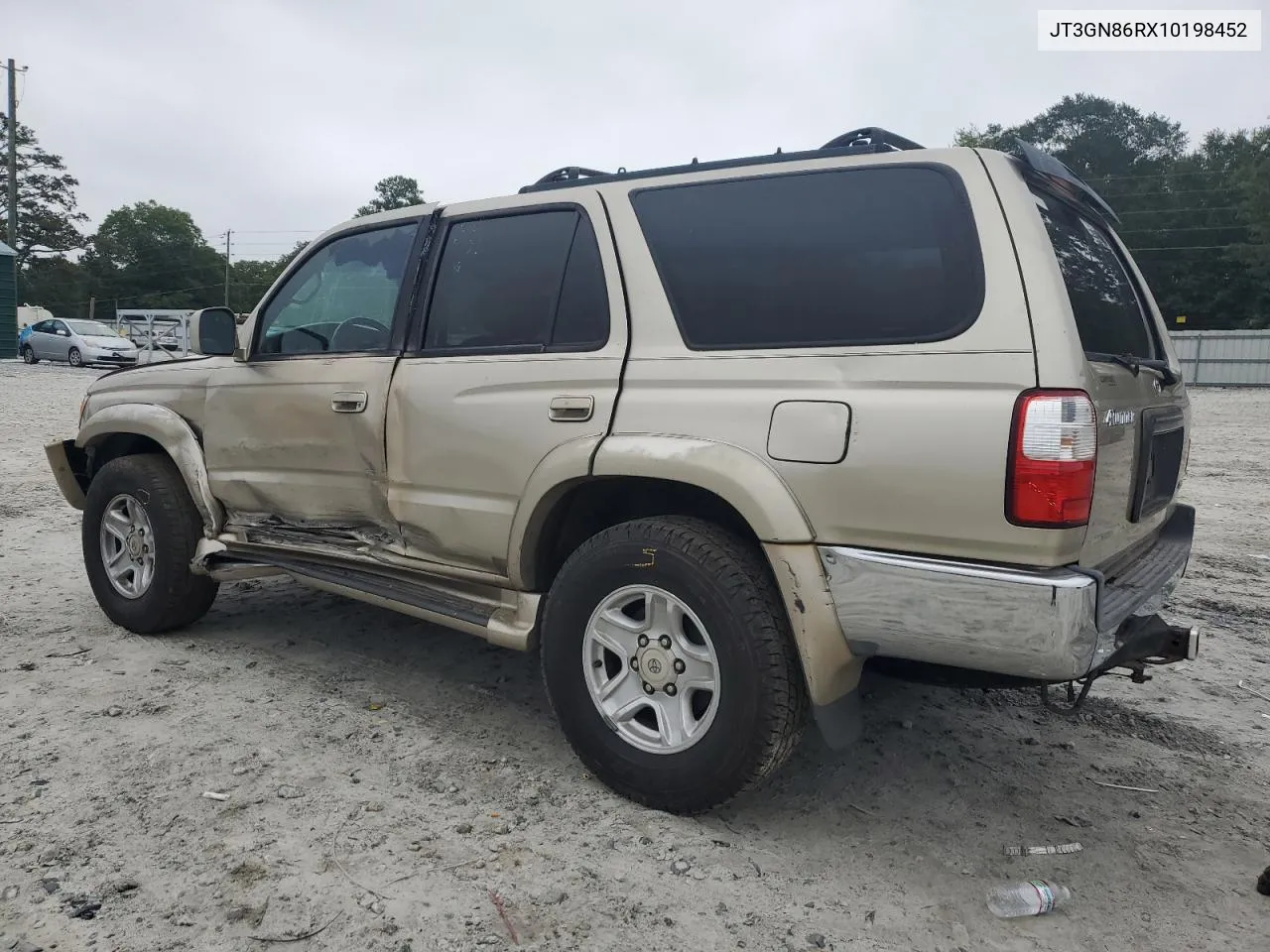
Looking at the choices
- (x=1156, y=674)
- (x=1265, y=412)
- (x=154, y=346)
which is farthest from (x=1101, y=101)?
(x=1156, y=674)

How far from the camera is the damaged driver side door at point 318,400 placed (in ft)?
11.6

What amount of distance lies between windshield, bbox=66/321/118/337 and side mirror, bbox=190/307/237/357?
26.5 m

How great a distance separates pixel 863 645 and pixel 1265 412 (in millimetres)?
19385

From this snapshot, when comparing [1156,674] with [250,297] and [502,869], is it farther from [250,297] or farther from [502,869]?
[250,297]

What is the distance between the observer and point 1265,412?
1788 centimetres

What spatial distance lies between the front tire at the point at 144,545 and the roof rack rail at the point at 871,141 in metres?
3.22

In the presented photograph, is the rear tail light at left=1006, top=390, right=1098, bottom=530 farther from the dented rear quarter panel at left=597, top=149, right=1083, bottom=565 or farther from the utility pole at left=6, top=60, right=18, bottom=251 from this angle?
the utility pole at left=6, top=60, right=18, bottom=251

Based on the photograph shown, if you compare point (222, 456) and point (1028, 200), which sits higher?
point (1028, 200)

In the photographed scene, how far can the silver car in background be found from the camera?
26000mm

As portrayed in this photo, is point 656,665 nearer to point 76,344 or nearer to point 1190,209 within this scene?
point 76,344

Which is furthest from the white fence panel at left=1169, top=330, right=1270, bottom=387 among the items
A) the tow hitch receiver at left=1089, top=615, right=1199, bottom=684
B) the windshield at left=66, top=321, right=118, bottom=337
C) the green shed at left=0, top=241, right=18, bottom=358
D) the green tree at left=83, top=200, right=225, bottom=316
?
the green tree at left=83, top=200, right=225, bottom=316

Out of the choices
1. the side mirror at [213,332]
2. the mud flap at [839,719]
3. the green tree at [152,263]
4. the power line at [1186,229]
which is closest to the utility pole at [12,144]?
the green tree at [152,263]

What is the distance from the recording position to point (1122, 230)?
37812 millimetres

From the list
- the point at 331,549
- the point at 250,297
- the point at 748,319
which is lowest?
the point at 331,549
